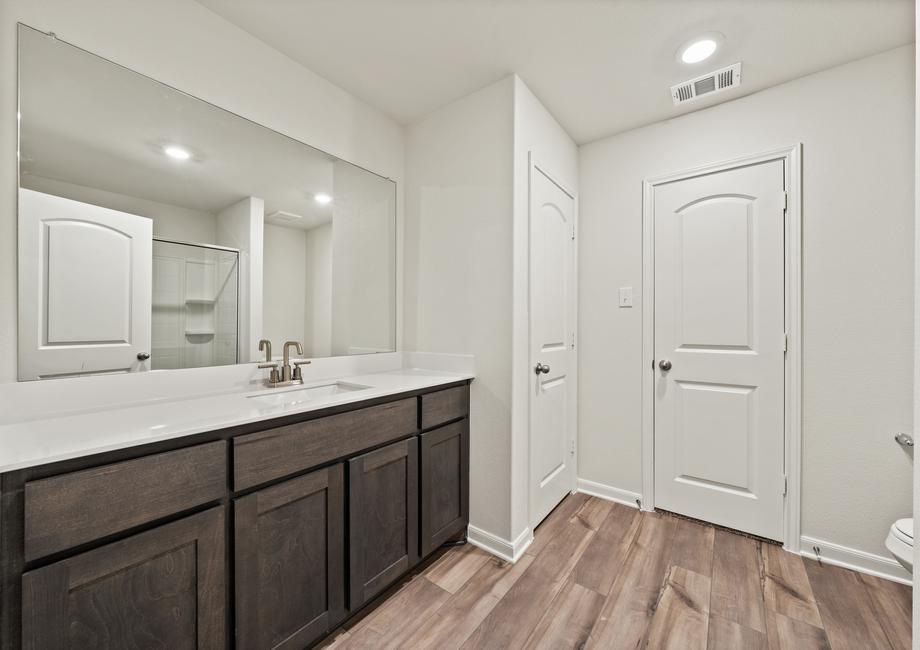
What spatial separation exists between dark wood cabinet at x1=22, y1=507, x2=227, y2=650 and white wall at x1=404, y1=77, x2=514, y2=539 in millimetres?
1232

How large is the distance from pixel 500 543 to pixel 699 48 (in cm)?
254

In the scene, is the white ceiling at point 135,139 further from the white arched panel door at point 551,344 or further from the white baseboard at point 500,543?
the white baseboard at point 500,543

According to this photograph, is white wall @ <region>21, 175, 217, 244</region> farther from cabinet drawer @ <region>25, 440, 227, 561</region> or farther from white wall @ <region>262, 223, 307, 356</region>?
cabinet drawer @ <region>25, 440, 227, 561</region>

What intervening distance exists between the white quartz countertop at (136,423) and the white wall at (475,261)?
53 cm

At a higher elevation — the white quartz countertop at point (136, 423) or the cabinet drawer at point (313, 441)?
the white quartz countertop at point (136, 423)

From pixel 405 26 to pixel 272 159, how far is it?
2.72 feet

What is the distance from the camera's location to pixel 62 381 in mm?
1200

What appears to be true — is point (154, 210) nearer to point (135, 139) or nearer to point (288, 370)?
point (135, 139)

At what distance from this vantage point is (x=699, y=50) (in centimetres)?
176

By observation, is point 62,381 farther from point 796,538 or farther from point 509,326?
point 796,538

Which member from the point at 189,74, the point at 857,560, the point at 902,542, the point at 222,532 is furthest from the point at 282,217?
the point at 857,560

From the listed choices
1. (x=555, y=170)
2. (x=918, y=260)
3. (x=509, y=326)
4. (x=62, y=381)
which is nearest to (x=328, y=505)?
(x=62, y=381)

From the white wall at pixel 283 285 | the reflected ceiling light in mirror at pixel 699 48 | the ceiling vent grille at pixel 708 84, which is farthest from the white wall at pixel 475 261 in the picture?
the ceiling vent grille at pixel 708 84

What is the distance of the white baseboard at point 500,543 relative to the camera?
1.87 m
